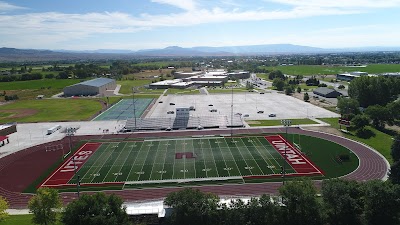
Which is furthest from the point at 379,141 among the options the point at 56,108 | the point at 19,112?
the point at 19,112

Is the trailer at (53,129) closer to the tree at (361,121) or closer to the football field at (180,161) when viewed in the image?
the football field at (180,161)

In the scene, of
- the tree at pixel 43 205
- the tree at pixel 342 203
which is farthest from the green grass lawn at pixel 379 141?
the tree at pixel 43 205

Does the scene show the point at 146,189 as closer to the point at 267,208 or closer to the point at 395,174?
the point at 267,208

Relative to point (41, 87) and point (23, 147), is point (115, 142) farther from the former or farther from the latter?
point (41, 87)

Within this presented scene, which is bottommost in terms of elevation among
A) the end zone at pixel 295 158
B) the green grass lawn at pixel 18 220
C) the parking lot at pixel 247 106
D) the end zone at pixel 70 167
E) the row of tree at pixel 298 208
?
the green grass lawn at pixel 18 220

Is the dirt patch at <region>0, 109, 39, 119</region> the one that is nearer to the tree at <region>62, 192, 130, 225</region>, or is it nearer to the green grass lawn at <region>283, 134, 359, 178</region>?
the tree at <region>62, 192, 130, 225</region>

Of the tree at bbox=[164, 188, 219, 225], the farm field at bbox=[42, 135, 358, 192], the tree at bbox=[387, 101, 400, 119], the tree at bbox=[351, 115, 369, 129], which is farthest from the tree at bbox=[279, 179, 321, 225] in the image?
the tree at bbox=[387, 101, 400, 119]

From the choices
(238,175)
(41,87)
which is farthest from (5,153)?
(41,87)
